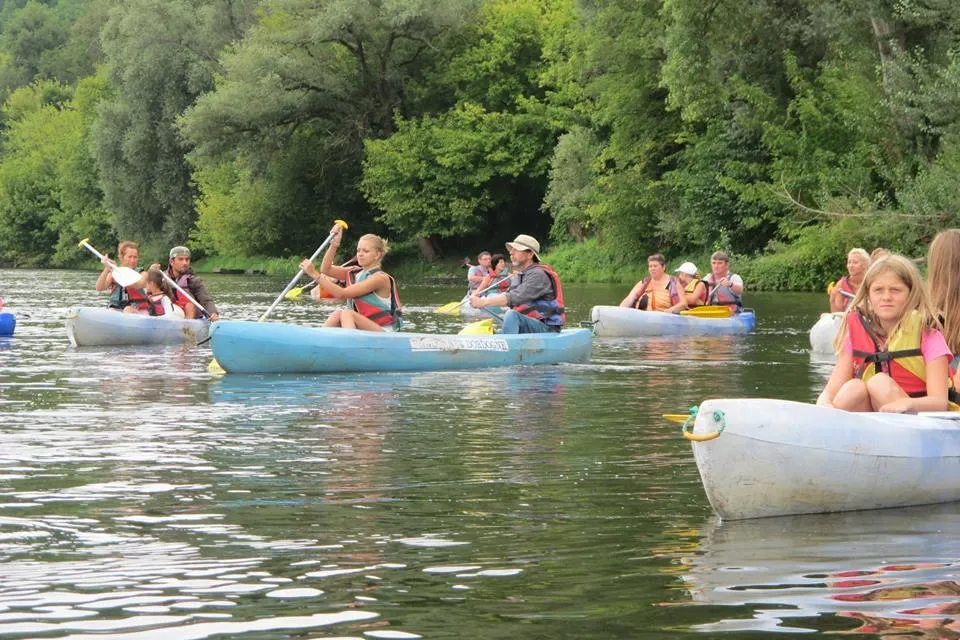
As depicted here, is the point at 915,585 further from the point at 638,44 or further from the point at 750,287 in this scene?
the point at 638,44

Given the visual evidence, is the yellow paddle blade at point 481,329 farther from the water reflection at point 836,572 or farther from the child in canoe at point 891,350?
the water reflection at point 836,572

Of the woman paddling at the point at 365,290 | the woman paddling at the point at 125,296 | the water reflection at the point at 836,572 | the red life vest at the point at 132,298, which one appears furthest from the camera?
the red life vest at the point at 132,298

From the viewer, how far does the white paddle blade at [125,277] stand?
17.2 metres

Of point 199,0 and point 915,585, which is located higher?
point 199,0

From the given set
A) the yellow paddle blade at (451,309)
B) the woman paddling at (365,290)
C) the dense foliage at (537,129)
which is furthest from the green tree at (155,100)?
the woman paddling at (365,290)

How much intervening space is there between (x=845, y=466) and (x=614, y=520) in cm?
96

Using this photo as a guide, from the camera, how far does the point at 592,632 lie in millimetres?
4598

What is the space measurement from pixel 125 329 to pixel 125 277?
0.60 metres

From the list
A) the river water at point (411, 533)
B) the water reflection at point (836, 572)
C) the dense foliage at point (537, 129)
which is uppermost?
the dense foliage at point (537, 129)

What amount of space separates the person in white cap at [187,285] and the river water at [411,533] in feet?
18.2

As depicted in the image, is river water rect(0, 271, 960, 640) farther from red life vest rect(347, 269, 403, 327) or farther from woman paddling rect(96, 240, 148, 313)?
woman paddling rect(96, 240, 148, 313)

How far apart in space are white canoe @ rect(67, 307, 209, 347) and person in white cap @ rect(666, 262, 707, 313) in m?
6.05

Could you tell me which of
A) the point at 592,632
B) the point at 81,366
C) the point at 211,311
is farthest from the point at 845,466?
the point at 211,311

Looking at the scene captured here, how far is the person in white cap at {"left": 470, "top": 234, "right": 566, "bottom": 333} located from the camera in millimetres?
14281
